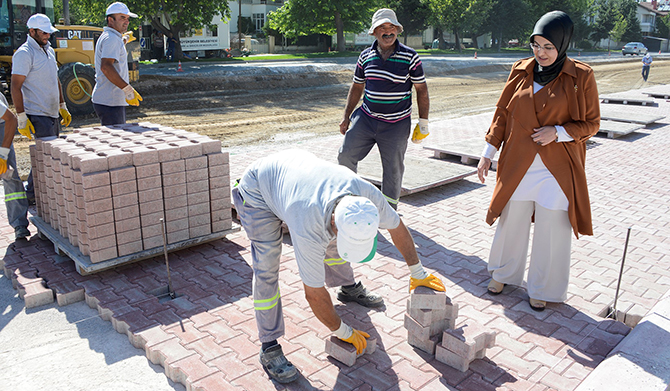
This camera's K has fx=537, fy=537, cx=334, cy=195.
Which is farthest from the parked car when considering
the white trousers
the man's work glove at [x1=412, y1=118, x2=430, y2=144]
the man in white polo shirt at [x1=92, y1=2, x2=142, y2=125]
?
the man in white polo shirt at [x1=92, y1=2, x2=142, y2=125]

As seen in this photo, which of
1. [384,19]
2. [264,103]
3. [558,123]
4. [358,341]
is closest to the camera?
[358,341]

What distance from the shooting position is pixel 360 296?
14.3 feet

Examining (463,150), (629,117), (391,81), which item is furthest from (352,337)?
(629,117)

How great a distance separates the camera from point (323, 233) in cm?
291

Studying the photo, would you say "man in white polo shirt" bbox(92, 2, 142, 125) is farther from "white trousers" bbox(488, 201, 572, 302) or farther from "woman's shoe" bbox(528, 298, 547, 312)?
"woman's shoe" bbox(528, 298, 547, 312)

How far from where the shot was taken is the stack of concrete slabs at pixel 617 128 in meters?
11.3

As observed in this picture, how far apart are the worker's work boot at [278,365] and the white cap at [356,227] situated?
1026 millimetres

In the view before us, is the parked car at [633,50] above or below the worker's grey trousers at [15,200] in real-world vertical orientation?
above

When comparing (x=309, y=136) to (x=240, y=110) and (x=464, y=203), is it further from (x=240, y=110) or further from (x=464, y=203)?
(x=464, y=203)

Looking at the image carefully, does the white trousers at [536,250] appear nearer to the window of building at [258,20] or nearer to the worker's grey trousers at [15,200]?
the worker's grey trousers at [15,200]

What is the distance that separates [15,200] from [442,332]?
4.54 metres

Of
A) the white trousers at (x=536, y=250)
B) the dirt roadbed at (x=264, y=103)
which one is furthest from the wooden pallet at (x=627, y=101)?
the white trousers at (x=536, y=250)

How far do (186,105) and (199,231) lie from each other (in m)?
11.5

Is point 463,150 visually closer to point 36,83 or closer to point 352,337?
point 352,337
